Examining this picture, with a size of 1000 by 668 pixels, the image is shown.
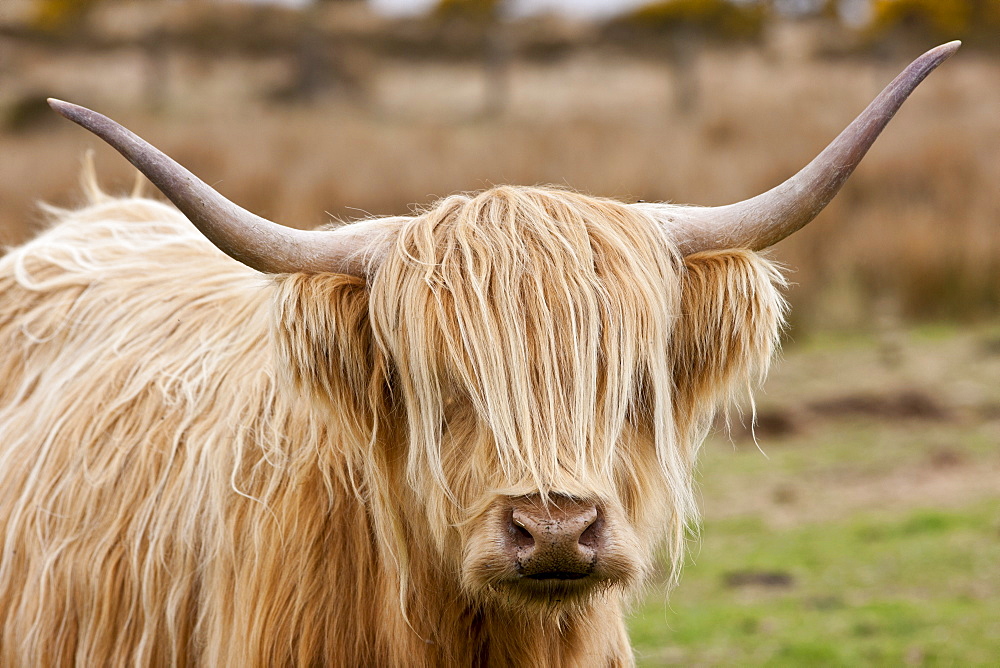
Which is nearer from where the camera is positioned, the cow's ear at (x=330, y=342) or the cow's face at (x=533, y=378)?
the cow's face at (x=533, y=378)

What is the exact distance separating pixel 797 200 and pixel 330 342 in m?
0.94

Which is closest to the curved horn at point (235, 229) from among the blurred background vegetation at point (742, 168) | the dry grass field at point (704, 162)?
the blurred background vegetation at point (742, 168)

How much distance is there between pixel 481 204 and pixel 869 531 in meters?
4.27

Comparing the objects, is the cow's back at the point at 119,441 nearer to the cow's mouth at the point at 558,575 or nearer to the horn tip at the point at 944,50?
the cow's mouth at the point at 558,575

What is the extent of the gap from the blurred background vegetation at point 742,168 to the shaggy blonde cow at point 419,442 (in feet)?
1.07

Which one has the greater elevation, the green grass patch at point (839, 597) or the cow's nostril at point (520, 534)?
the cow's nostril at point (520, 534)

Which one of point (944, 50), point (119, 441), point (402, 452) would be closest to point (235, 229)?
point (402, 452)

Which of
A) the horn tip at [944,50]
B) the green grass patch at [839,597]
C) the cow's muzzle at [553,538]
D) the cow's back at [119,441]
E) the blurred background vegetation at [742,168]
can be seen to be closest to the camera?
the cow's muzzle at [553,538]

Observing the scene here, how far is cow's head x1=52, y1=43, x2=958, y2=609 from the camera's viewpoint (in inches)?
79.4

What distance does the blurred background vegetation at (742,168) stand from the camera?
536 centimetres

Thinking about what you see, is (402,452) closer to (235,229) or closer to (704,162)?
(235,229)

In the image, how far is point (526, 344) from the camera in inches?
82.8

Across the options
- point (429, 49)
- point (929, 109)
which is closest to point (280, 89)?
point (429, 49)

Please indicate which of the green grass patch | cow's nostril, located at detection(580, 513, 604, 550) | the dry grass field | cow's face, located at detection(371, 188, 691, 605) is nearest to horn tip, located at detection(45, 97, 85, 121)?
cow's face, located at detection(371, 188, 691, 605)
